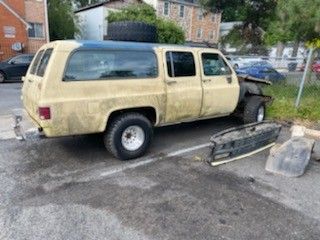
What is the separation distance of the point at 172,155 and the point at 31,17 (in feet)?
73.5

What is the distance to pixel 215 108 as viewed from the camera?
6.25 meters

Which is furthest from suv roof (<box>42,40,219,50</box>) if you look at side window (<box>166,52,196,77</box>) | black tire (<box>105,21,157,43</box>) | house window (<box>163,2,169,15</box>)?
house window (<box>163,2,169,15</box>)

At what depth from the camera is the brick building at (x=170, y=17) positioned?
34.2 metres

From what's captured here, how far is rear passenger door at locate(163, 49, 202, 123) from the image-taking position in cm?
538

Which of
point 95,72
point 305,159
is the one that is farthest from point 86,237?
point 305,159

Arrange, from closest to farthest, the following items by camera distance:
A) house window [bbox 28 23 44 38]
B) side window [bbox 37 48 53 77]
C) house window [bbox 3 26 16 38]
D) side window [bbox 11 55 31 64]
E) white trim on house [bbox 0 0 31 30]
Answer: side window [bbox 37 48 53 77] < side window [bbox 11 55 31 64] < white trim on house [bbox 0 0 31 30] < house window [bbox 3 26 16 38] < house window [bbox 28 23 44 38]

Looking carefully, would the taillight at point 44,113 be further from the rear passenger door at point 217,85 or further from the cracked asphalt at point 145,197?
the rear passenger door at point 217,85

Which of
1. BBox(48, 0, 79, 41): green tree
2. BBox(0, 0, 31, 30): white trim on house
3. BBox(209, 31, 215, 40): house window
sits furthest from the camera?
BBox(209, 31, 215, 40): house window

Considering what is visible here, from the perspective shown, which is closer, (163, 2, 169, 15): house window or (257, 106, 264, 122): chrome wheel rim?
(257, 106, 264, 122): chrome wheel rim

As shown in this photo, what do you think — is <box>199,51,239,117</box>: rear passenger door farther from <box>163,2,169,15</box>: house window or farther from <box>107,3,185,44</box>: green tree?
<box>163,2,169,15</box>: house window

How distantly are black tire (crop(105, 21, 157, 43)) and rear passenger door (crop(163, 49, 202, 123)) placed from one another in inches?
29.3

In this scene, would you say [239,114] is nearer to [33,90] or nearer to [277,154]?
[277,154]

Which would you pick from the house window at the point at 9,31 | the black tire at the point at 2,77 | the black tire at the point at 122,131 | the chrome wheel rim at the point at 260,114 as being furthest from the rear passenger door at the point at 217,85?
the house window at the point at 9,31

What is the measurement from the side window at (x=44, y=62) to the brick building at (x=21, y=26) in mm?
19316
